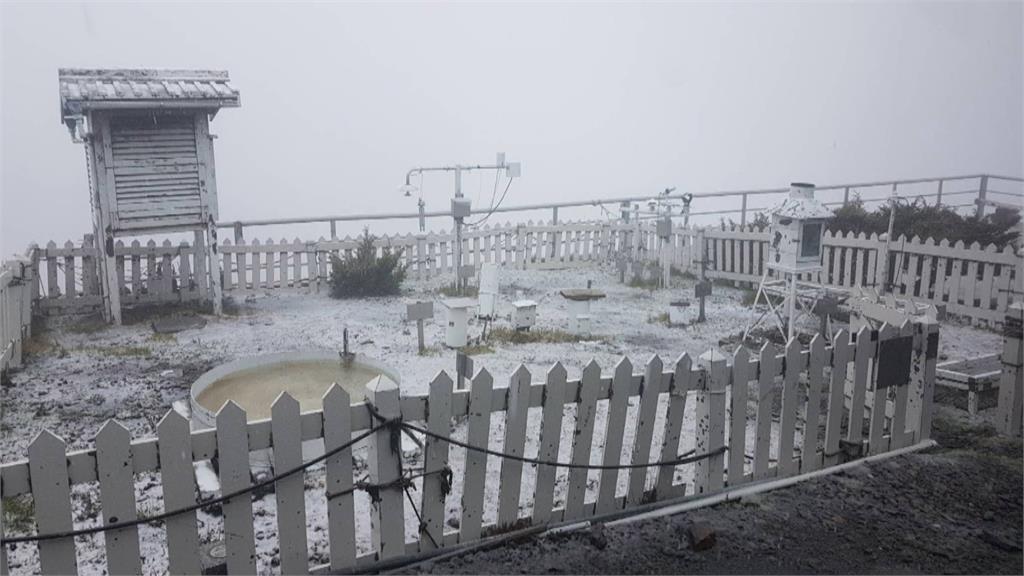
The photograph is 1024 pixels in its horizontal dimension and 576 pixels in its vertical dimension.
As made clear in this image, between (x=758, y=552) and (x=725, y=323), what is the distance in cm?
601

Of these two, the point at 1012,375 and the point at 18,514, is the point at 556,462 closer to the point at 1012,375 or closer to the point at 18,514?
the point at 18,514

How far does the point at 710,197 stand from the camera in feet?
48.4

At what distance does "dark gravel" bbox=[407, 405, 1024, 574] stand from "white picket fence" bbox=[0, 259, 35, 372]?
214 inches

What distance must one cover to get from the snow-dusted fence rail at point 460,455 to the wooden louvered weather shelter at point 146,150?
5817mm

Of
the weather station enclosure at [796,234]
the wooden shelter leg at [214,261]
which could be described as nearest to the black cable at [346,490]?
the weather station enclosure at [796,234]

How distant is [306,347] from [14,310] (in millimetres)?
2853

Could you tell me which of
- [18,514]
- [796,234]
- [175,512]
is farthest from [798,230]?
[18,514]

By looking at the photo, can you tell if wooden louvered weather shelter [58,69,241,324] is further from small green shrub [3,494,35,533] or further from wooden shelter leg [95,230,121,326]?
small green shrub [3,494,35,533]

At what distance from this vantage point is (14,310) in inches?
286

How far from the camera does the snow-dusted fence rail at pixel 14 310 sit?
6738mm

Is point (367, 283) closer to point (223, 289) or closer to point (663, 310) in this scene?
point (223, 289)

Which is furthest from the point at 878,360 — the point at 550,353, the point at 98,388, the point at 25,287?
the point at 25,287

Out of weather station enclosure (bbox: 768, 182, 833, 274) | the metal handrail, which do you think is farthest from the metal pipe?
weather station enclosure (bbox: 768, 182, 833, 274)

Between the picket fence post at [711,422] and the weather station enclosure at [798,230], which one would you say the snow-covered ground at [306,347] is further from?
the weather station enclosure at [798,230]
